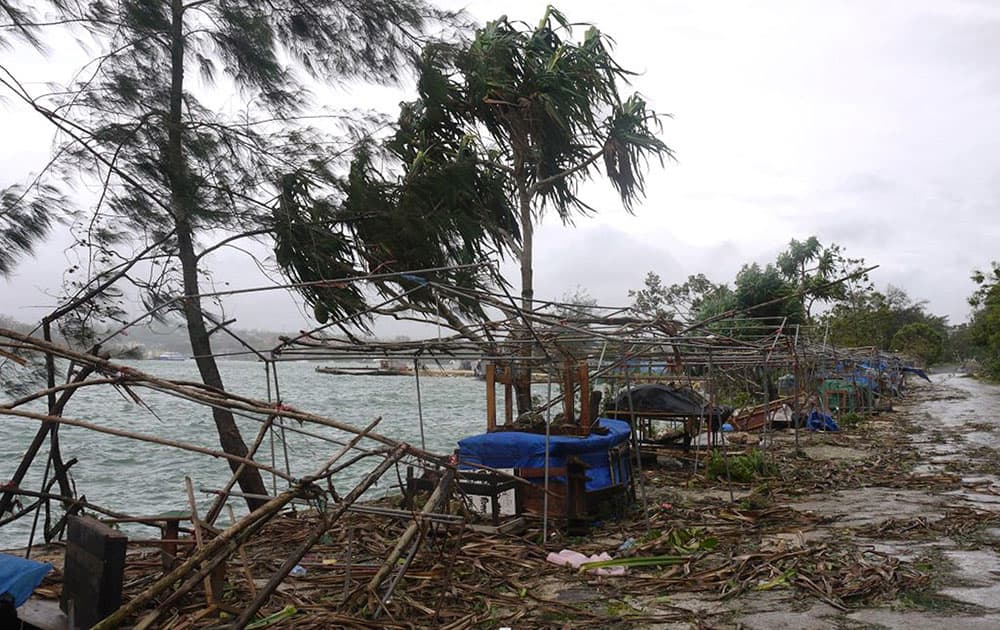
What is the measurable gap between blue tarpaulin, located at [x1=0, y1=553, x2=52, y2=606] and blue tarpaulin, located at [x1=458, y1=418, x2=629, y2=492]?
4162mm

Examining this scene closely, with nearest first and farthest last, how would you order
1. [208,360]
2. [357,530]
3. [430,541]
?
[430,541] < [357,530] < [208,360]

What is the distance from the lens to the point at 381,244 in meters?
8.55

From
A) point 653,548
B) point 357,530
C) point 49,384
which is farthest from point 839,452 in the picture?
point 49,384

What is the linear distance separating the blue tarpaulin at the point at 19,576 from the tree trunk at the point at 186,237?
7.31 feet

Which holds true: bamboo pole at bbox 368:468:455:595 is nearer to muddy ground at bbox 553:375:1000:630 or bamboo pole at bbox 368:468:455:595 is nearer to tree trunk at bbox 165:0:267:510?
muddy ground at bbox 553:375:1000:630

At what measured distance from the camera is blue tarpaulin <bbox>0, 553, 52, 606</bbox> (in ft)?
16.5

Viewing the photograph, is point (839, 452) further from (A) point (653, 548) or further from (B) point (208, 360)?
(B) point (208, 360)

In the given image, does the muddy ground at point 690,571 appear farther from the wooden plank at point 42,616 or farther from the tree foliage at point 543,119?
the tree foliage at point 543,119

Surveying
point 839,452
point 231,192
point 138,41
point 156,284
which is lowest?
point 839,452

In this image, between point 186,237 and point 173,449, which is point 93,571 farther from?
point 173,449

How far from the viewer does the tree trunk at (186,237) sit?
7891 mm

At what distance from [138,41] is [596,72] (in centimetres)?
863

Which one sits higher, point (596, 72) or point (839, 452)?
point (596, 72)

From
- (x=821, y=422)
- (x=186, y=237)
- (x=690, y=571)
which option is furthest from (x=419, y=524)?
(x=821, y=422)
